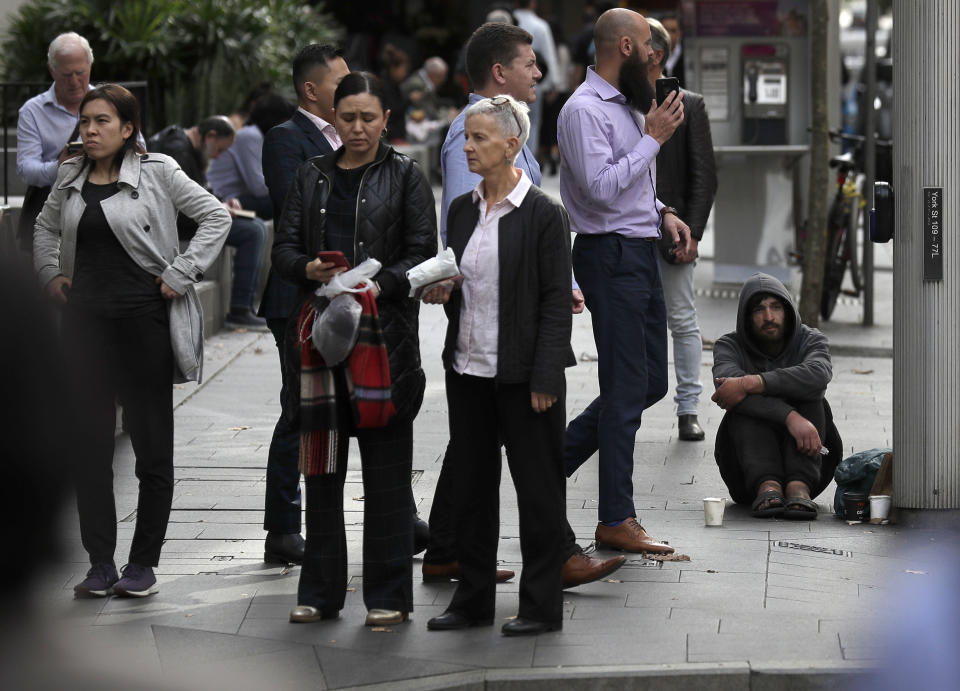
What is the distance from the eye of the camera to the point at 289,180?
6.17m

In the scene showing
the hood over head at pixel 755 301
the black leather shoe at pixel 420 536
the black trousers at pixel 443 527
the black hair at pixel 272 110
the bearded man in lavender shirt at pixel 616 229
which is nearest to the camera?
the black trousers at pixel 443 527

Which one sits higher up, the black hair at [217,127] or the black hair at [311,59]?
the black hair at [311,59]

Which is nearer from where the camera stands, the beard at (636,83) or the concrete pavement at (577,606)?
the concrete pavement at (577,606)

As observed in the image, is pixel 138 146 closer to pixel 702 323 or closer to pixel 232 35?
pixel 702 323

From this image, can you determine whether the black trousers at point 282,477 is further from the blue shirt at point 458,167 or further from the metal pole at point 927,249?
the metal pole at point 927,249

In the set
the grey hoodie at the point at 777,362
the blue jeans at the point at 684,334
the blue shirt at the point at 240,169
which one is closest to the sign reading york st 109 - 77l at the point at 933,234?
the grey hoodie at the point at 777,362

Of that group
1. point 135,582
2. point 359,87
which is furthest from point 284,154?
point 135,582

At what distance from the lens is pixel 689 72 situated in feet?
45.6

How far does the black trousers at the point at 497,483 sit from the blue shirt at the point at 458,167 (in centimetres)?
72

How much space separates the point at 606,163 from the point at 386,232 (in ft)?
3.63

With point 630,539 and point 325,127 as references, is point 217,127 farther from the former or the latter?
point 630,539

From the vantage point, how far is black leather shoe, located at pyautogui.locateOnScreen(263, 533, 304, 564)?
20.6 feet

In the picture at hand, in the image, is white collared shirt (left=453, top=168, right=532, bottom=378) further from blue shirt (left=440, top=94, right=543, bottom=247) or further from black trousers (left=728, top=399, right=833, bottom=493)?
black trousers (left=728, top=399, right=833, bottom=493)

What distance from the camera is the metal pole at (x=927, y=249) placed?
255 inches
